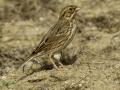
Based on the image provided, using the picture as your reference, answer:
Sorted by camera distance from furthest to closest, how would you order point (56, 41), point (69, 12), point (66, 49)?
point (66, 49), point (69, 12), point (56, 41)

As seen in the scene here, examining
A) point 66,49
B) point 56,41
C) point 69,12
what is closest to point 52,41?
point 56,41

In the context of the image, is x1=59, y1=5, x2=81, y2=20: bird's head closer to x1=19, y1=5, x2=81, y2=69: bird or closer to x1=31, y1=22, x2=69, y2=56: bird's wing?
x1=19, y1=5, x2=81, y2=69: bird

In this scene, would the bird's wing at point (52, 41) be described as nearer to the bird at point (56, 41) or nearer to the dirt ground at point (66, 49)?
the bird at point (56, 41)

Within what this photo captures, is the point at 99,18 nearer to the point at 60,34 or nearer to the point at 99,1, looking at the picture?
the point at 99,1

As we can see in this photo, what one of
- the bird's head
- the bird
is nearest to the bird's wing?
the bird

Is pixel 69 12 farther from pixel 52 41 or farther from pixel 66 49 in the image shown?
pixel 66 49

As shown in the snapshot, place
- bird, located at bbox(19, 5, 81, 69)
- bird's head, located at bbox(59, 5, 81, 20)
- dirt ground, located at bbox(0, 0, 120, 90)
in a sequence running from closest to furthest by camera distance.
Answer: dirt ground, located at bbox(0, 0, 120, 90) < bird, located at bbox(19, 5, 81, 69) < bird's head, located at bbox(59, 5, 81, 20)

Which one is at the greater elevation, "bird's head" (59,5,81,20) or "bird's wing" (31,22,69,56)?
"bird's head" (59,5,81,20)

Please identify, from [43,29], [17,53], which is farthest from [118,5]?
[17,53]
